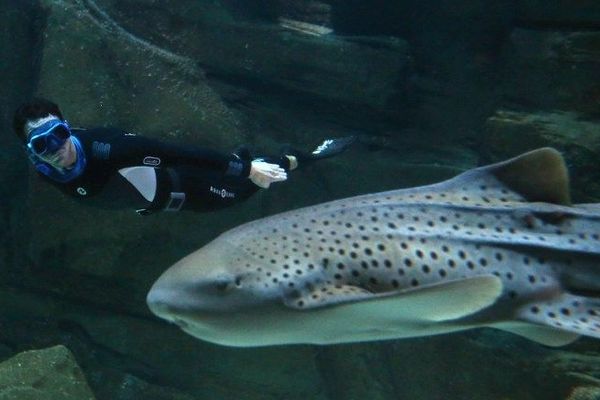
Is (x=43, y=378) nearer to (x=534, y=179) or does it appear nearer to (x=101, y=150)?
(x=101, y=150)

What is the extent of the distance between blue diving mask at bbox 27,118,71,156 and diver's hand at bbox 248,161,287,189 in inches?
64.1

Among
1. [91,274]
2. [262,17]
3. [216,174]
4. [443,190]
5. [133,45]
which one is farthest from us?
[262,17]

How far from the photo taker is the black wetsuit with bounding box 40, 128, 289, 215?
488cm

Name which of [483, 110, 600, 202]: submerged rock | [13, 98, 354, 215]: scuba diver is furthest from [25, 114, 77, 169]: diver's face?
[483, 110, 600, 202]: submerged rock

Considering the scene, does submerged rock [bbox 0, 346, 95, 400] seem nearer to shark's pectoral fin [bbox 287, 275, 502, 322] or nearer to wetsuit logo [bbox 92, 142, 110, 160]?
wetsuit logo [bbox 92, 142, 110, 160]

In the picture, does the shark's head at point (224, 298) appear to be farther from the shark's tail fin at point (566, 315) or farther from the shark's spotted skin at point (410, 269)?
the shark's tail fin at point (566, 315)

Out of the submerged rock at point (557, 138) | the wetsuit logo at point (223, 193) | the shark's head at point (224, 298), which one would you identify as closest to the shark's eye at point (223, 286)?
the shark's head at point (224, 298)

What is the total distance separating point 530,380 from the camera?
15.2 ft

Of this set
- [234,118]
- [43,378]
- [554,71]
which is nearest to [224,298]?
[43,378]

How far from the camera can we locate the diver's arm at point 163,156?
4922 mm

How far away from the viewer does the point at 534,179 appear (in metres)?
2.92

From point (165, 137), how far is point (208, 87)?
102 cm

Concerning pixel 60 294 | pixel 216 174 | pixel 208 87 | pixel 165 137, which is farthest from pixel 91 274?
pixel 208 87

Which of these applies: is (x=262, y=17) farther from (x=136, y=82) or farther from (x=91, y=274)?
(x=91, y=274)
